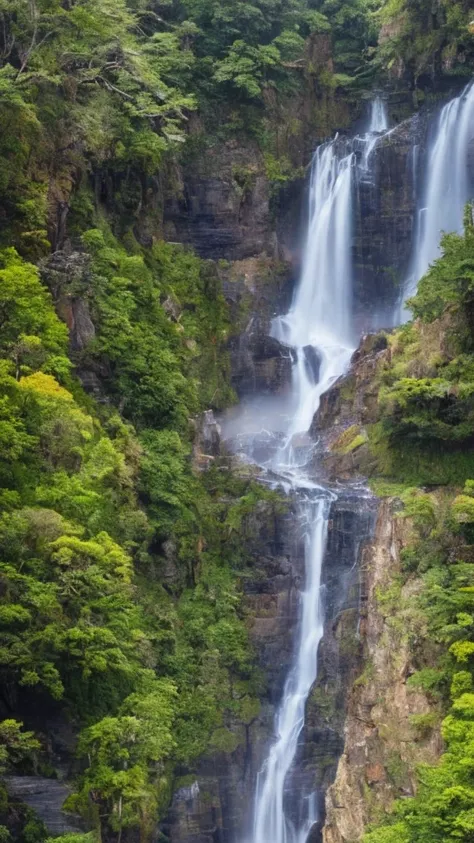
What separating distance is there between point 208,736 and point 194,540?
5.36 metres

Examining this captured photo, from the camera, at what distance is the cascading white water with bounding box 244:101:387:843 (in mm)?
25672

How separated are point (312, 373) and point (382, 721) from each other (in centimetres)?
1659

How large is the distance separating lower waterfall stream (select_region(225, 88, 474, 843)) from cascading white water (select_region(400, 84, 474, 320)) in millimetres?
37

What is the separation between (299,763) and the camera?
25672mm

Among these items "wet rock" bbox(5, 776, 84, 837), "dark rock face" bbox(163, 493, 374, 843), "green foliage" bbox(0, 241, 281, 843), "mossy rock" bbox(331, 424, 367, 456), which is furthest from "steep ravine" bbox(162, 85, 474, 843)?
"wet rock" bbox(5, 776, 84, 837)

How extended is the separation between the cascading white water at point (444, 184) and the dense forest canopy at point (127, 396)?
2.52 m

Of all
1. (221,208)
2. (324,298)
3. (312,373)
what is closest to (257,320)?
(324,298)

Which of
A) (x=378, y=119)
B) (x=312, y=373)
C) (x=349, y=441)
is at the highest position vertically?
(x=378, y=119)

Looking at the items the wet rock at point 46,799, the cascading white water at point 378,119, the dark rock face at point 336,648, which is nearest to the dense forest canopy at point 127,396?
the wet rock at point 46,799

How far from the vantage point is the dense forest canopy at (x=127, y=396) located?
18.5 meters

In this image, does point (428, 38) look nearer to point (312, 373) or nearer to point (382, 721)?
point (312, 373)

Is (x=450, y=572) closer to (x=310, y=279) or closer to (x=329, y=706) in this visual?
(x=329, y=706)

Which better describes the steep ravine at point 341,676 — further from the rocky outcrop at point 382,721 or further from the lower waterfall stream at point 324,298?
the lower waterfall stream at point 324,298

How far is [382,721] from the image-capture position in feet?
71.5
